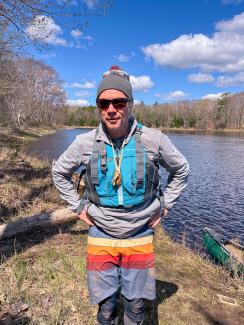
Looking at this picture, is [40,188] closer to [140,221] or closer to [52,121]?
[140,221]

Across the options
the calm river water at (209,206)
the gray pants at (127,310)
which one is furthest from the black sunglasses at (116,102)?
the calm river water at (209,206)

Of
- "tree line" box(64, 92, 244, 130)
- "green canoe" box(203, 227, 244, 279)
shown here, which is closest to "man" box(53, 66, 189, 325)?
"green canoe" box(203, 227, 244, 279)

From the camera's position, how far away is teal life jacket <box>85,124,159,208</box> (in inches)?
112

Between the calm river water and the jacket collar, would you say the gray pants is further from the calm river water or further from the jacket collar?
the calm river water

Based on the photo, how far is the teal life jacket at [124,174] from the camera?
2.85m

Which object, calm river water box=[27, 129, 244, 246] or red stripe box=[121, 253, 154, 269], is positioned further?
calm river water box=[27, 129, 244, 246]

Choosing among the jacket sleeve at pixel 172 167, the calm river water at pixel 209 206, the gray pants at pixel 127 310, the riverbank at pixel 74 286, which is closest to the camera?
the jacket sleeve at pixel 172 167

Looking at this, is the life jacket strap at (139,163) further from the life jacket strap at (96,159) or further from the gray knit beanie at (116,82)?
the gray knit beanie at (116,82)

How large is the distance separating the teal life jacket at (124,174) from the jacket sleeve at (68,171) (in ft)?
0.69

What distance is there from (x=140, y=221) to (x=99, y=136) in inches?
34.4

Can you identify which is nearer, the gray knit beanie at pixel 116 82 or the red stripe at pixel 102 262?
the gray knit beanie at pixel 116 82

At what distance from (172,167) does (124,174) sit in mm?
550

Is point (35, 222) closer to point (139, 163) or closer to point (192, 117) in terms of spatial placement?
point (139, 163)

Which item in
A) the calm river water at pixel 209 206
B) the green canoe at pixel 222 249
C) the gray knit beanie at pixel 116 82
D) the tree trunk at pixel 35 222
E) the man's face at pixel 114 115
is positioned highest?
the gray knit beanie at pixel 116 82
